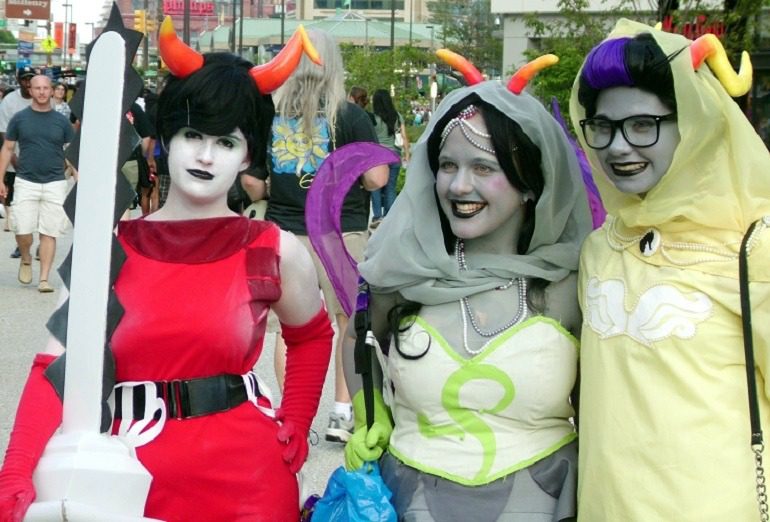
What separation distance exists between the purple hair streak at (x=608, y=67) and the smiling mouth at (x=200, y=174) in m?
0.93

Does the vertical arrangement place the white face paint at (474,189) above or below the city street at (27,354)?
above

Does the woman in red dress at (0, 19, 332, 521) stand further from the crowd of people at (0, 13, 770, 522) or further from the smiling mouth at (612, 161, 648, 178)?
the smiling mouth at (612, 161, 648, 178)

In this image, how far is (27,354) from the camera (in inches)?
326

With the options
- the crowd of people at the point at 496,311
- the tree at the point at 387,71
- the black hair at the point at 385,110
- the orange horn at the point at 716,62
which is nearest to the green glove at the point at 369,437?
the crowd of people at the point at 496,311

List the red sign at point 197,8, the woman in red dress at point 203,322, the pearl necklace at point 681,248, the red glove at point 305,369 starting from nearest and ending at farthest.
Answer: the pearl necklace at point 681,248 → the woman in red dress at point 203,322 → the red glove at point 305,369 → the red sign at point 197,8

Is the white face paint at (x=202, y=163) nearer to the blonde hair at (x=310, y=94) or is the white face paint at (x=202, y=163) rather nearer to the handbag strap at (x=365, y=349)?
the handbag strap at (x=365, y=349)

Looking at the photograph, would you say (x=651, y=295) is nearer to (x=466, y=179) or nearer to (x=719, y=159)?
(x=719, y=159)

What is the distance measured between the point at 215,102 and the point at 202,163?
0.49 ft

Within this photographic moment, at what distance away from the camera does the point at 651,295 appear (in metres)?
2.74

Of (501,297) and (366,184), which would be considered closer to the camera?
(501,297)

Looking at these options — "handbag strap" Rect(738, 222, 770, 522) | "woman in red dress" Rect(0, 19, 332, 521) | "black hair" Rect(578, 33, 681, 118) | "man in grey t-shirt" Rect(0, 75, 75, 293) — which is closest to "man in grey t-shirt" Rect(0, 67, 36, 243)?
"man in grey t-shirt" Rect(0, 75, 75, 293)

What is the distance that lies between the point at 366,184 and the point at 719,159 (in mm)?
3382

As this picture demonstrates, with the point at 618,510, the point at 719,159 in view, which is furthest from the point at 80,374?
the point at 719,159

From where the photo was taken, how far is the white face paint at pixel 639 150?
281cm
